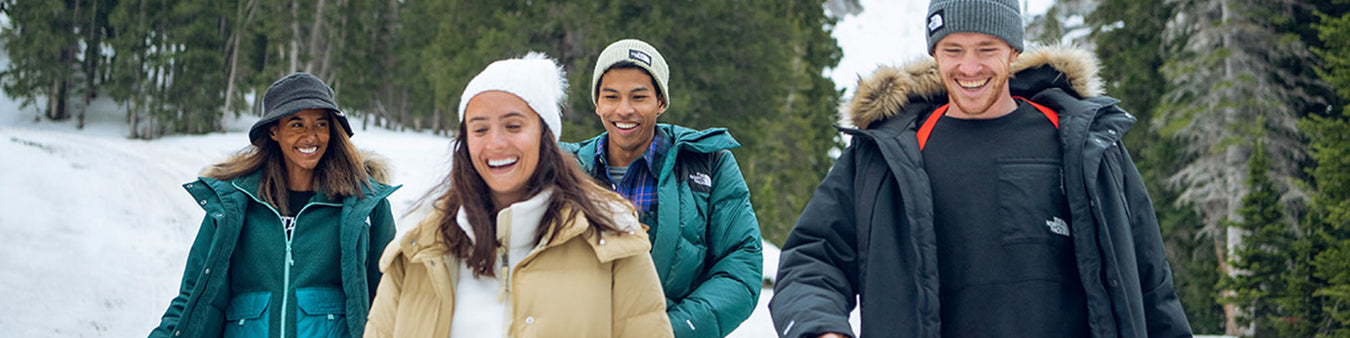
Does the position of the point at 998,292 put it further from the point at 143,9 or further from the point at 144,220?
A: the point at 143,9

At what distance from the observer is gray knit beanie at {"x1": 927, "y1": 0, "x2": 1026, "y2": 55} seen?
8.80ft

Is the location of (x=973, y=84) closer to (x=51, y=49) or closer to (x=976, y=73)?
(x=976, y=73)

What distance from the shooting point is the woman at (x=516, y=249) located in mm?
2412

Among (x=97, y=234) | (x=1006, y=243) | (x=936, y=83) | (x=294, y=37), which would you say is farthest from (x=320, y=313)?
(x=294, y=37)

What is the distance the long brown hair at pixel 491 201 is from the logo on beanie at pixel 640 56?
0.91 m

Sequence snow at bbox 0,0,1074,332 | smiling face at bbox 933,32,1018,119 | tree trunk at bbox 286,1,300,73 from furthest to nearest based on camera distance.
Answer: tree trunk at bbox 286,1,300,73
snow at bbox 0,0,1074,332
smiling face at bbox 933,32,1018,119

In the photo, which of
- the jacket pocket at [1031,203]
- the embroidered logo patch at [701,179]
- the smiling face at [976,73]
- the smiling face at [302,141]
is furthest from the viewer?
the smiling face at [302,141]

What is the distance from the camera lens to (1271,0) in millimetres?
20141

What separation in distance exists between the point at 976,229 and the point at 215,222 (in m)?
2.88

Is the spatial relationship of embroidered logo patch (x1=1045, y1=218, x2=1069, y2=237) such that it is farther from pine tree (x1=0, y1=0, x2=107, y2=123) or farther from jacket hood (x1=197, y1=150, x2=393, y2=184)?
pine tree (x1=0, y1=0, x2=107, y2=123)

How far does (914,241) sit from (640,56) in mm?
1455

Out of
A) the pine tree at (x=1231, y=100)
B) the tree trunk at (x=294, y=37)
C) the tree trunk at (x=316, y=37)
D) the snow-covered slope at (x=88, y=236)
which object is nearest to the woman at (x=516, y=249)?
the snow-covered slope at (x=88, y=236)

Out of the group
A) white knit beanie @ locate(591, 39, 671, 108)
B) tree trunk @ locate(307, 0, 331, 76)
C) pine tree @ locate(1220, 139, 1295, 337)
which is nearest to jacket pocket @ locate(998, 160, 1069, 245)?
white knit beanie @ locate(591, 39, 671, 108)

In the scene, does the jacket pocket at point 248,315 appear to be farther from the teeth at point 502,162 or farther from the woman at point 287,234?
the teeth at point 502,162
